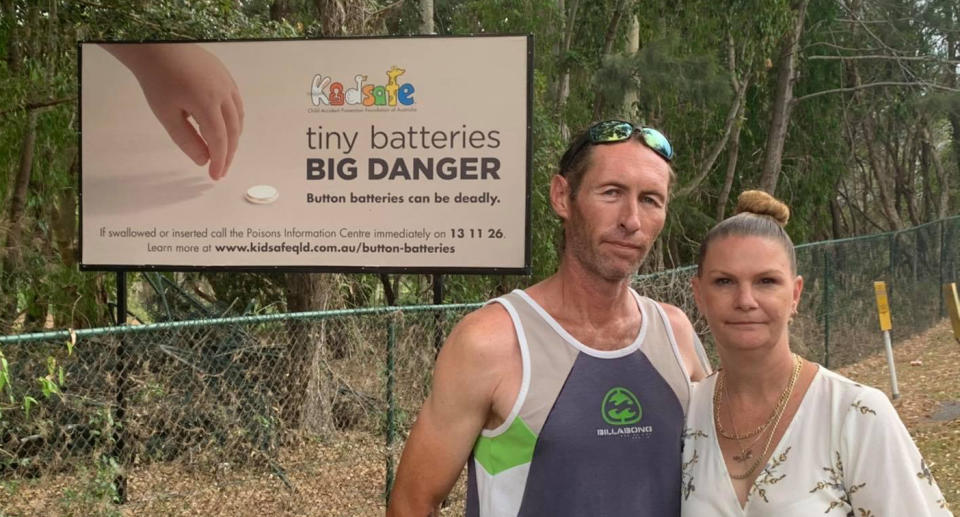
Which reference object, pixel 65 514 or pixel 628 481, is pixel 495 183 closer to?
pixel 65 514

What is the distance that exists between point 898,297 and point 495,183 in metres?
13.6

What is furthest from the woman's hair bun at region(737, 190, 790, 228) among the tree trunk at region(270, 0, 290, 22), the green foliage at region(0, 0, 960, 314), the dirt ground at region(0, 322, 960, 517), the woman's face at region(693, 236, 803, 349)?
the tree trunk at region(270, 0, 290, 22)

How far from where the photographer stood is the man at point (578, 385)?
8.02 ft

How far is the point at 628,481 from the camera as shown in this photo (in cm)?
248

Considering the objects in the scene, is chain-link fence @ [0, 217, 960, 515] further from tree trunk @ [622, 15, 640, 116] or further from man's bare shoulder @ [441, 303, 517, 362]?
tree trunk @ [622, 15, 640, 116]

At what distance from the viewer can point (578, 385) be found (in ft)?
8.07

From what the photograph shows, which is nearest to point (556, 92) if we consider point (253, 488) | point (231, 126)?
point (231, 126)

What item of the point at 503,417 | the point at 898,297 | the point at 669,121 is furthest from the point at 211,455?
the point at 898,297

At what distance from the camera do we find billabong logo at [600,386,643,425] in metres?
2.47

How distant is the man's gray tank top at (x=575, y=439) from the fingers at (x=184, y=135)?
5.26m

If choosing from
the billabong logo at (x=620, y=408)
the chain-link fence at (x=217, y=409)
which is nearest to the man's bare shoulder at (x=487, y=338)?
the billabong logo at (x=620, y=408)

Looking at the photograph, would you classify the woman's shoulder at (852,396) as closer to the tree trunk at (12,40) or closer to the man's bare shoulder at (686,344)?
the man's bare shoulder at (686,344)

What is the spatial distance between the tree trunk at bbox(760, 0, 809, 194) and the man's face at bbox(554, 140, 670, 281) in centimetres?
1656

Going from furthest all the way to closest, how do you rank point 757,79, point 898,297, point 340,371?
point 757,79 < point 898,297 < point 340,371
